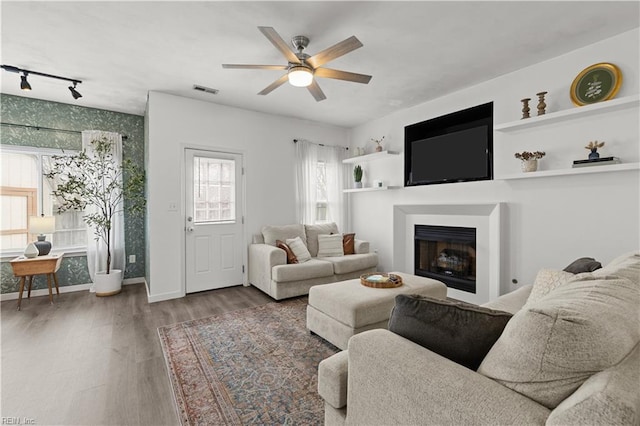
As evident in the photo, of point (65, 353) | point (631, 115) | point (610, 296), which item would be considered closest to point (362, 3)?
point (610, 296)

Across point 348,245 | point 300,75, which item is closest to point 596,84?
point 300,75

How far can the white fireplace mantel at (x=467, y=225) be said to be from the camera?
3490mm

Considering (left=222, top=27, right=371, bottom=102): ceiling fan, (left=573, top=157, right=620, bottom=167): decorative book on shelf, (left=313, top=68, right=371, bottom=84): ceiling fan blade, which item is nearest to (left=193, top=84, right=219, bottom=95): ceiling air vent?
(left=222, top=27, right=371, bottom=102): ceiling fan

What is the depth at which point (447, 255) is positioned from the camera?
423cm

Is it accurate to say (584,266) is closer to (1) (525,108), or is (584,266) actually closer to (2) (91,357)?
(1) (525,108)

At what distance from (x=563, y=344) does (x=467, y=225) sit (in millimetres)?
3354

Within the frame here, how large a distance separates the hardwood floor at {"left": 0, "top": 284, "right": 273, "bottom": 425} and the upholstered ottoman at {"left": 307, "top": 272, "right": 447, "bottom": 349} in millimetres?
1234

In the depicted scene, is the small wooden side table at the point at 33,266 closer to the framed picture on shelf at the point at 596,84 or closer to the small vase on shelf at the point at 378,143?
the small vase on shelf at the point at 378,143

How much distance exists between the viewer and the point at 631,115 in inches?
103

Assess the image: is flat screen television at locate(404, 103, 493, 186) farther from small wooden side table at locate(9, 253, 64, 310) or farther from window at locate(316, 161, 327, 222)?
small wooden side table at locate(9, 253, 64, 310)

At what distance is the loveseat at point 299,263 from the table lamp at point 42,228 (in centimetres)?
254

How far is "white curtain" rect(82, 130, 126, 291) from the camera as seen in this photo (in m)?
4.36

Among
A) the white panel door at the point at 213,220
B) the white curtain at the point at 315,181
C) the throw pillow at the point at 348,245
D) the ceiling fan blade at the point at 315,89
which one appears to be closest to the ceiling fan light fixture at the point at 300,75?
the ceiling fan blade at the point at 315,89

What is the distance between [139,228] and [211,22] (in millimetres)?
3692
